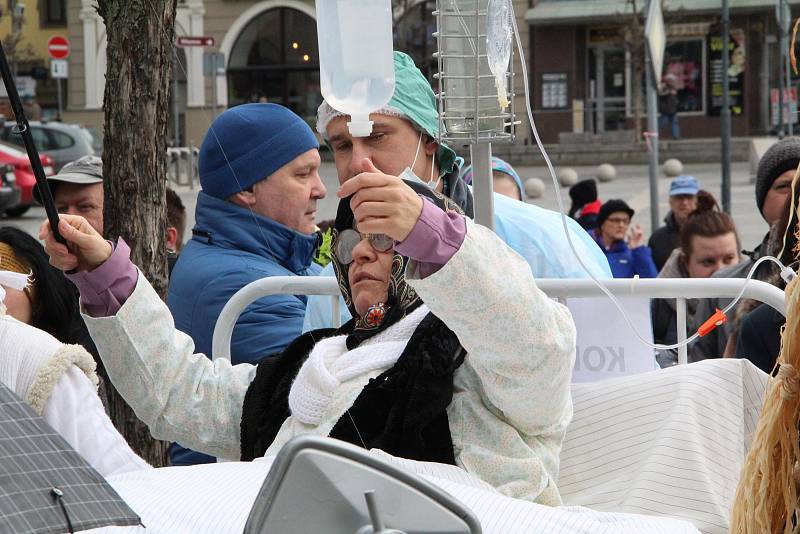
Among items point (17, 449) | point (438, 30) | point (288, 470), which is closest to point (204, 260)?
point (438, 30)

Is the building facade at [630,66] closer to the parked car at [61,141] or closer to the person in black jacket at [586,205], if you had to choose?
the parked car at [61,141]

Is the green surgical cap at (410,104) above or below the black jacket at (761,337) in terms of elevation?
above

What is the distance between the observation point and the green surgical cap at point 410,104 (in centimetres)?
326

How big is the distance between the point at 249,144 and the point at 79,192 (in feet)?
4.71

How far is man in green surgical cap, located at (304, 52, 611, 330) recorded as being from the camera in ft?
10.7

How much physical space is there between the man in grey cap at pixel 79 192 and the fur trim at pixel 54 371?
2.83 meters

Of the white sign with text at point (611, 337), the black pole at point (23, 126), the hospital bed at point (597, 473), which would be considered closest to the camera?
the hospital bed at point (597, 473)

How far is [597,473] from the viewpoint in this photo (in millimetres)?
3102

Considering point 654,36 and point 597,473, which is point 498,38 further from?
point 654,36

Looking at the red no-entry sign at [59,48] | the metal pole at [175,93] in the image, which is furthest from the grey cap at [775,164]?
the red no-entry sign at [59,48]

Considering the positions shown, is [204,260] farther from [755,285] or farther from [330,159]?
[755,285]

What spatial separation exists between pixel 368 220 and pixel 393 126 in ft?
3.60

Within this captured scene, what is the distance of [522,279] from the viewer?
243 cm

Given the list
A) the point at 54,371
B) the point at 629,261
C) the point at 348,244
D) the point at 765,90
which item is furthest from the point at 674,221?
the point at 765,90
